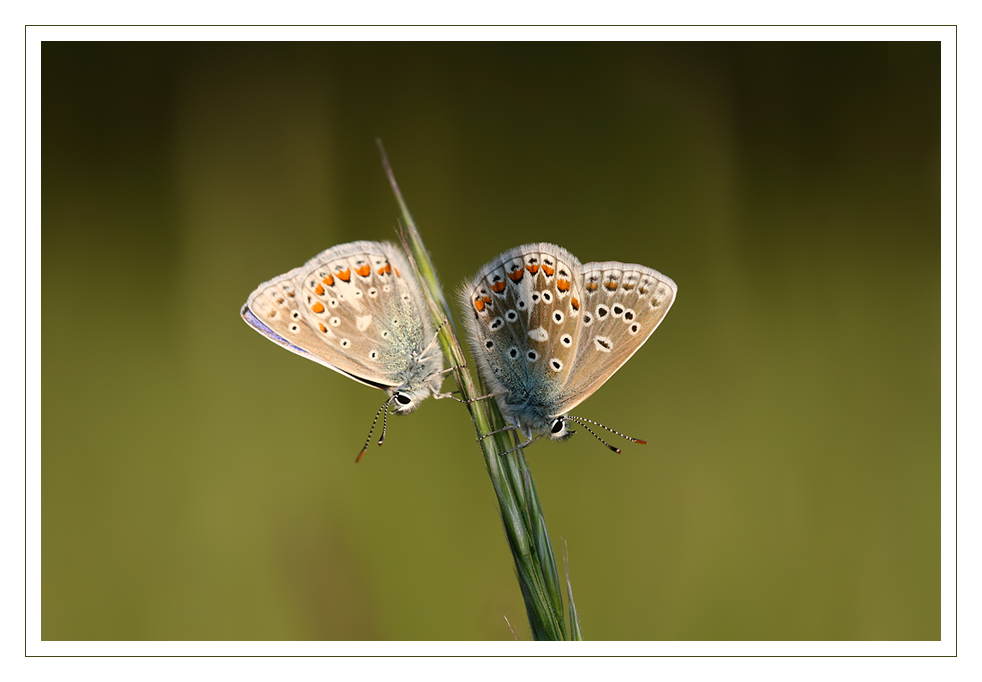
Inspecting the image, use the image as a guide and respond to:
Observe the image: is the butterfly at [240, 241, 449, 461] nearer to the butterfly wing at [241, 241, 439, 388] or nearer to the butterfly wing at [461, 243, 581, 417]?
the butterfly wing at [241, 241, 439, 388]

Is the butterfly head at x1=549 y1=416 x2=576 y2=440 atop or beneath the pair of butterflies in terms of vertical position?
beneath

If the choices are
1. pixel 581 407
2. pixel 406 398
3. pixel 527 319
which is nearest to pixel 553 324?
pixel 527 319

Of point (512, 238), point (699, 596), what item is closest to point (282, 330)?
point (512, 238)

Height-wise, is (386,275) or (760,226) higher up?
(760,226)

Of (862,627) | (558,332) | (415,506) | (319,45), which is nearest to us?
(558,332)

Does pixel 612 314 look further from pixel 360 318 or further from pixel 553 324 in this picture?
pixel 360 318

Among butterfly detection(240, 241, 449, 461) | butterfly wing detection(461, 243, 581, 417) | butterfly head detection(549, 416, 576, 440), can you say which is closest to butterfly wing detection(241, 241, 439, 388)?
butterfly detection(240, 241, 449, 461)

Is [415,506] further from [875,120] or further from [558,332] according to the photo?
[875,120]
